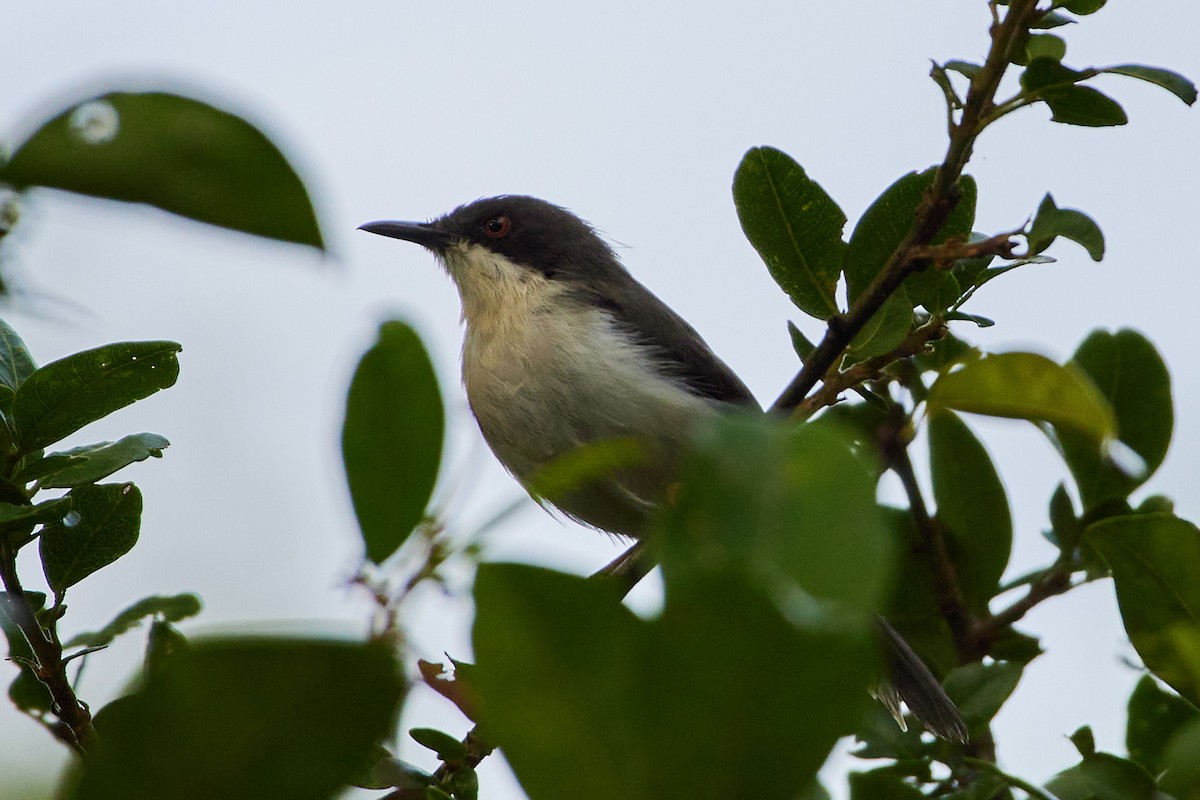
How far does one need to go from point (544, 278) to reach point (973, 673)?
343 cm

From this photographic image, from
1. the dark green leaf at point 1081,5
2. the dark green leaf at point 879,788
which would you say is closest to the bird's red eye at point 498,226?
the dark green leaf at point 1081,5

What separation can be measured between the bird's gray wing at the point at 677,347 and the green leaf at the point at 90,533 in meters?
3.05

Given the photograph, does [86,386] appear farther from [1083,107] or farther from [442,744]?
[1083,107]

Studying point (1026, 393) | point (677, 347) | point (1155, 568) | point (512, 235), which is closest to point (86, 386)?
point (1026, 393)

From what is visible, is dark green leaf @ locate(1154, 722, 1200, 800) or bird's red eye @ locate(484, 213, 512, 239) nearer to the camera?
dark green leaf @ locate(1154, 722, 1200, 800)

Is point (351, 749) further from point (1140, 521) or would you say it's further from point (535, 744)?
point (1140, 521)

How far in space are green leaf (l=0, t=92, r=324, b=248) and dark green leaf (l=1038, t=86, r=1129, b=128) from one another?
1.97 metres

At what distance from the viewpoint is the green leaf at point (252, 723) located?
0.88 meters

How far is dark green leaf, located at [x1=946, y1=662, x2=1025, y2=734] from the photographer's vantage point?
2.77 meters

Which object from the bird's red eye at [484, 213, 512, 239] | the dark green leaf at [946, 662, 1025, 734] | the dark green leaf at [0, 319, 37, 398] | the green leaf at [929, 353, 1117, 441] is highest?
the green leaf at [929, 353, 1117, 441]

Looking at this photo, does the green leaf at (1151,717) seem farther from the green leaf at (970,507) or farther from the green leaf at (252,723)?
the green leaf at (252,723)

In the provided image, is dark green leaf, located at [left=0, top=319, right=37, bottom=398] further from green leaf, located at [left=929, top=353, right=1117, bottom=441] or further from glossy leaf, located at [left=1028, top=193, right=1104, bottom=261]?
glossy leaf, located at [left=1028, top=193, right=1104, bottom=261]

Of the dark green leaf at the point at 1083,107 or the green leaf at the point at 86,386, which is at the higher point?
the dark green leaf at the point at 1083,107

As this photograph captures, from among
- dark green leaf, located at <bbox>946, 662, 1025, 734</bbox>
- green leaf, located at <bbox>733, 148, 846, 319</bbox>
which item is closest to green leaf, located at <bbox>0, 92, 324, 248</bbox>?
green leaf, located at <bbox>733, 148, 846, 319</bbox>
